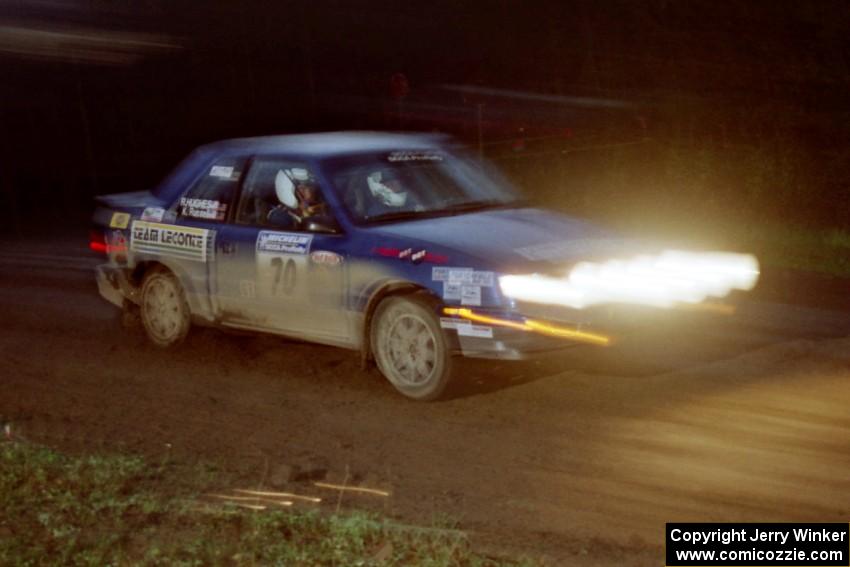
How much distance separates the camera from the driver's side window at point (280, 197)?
889 centimetres

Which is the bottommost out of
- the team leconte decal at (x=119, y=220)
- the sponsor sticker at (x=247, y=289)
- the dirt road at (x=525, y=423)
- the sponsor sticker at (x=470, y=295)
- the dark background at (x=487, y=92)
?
the dirt road at (x=525, y=423)

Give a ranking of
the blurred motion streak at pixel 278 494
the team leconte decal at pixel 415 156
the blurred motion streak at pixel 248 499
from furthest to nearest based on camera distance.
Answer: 1. the team leconte decal at pixel 415 156
2. the blurred motion streak at pixel 278 494
3. the blurred motion streak at pixel 248 499

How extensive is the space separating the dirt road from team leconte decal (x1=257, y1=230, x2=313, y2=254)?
0.93 m

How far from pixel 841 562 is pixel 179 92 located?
119ft

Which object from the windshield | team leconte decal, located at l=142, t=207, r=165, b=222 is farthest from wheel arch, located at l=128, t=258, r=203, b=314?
the windshield

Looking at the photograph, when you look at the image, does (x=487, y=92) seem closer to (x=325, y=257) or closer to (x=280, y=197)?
(x=280, y=197)

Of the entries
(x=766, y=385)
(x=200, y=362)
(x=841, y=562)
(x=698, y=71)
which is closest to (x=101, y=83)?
(x=698, y=71)

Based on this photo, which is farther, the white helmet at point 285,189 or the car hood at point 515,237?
the white helmet at point 285,189

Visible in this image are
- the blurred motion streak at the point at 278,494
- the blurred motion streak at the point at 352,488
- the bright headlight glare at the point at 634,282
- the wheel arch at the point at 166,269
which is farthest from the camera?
the wheel arch at the point at 166,269

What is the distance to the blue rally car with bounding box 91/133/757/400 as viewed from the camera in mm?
7914

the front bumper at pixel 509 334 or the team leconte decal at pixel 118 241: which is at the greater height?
the team leconte decal at pixel 118 241

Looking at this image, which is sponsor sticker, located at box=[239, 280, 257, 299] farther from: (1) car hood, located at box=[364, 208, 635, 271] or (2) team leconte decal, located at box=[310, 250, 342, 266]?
(1) car hood, located at box=[364, 208, 635, 271]

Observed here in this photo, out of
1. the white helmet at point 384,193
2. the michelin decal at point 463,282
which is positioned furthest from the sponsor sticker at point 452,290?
the white helmet at point 384,193

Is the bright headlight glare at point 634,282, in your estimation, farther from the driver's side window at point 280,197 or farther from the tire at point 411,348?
the driver's side window at point 280,197
